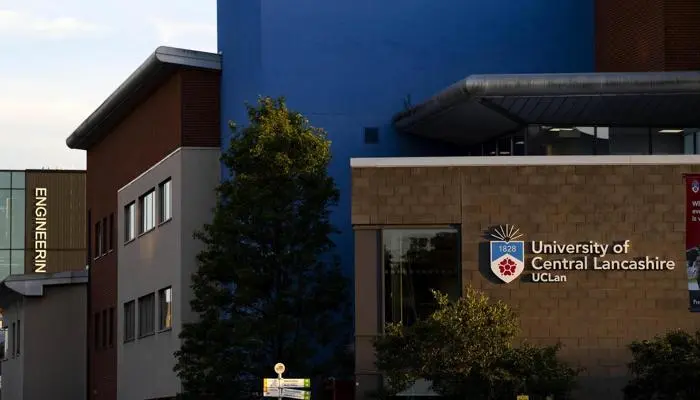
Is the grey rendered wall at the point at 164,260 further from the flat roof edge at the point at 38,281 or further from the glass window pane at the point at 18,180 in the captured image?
the glass window pane at the point at 18,180

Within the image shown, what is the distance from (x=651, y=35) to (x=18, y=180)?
6864 centimetres

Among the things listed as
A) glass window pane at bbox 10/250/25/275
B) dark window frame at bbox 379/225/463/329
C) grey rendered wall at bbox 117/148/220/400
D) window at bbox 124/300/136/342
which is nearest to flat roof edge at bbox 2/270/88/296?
window at bbox 124/300/136/342

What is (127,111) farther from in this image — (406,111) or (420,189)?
(420,189)

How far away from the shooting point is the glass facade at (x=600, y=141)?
4972cm

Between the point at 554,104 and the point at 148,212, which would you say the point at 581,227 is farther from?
the point at 148,212

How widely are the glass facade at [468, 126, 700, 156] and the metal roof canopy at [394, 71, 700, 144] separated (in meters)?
0.27

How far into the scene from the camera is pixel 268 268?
4531 centimetres

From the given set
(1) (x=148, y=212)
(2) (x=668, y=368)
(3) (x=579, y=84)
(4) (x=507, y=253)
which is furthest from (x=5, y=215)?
(2) (x=668, y=368)

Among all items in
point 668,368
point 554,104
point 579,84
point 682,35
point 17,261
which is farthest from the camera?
point 17,261

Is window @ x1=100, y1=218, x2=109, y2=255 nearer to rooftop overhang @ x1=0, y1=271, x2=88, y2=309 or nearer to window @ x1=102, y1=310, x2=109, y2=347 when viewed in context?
window @ x1=102, y1=310, x2=109, y2=347

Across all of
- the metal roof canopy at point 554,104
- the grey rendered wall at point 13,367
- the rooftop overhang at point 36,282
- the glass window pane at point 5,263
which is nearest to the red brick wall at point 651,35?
the metal roof canopy at point 554,104

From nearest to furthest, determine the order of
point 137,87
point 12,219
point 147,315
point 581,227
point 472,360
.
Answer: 1. point 472,360
2. point 581,227
3. point 137,87
4. point 147,315
5. point 12,219

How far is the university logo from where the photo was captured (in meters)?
41.9

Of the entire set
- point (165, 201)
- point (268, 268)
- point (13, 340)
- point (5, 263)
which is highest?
point (5, 263)
